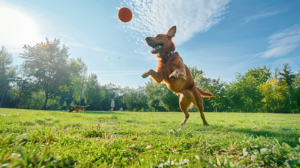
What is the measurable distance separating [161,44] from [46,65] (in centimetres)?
3171

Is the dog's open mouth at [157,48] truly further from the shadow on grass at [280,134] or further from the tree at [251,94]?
the tree at [251,94]

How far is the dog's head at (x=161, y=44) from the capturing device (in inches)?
151

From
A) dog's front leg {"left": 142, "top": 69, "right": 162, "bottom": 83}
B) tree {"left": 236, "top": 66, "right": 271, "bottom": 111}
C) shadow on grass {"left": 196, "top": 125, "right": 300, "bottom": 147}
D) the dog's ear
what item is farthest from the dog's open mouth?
tree {"left": 236, "top": 66, "right": 271, "bottom": 111}

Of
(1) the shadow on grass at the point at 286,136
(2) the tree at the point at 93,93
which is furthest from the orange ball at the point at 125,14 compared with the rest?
→ (2) the tree at the point at 93,93

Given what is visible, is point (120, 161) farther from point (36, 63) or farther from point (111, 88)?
point (111, 88)

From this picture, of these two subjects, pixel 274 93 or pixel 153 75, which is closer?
pixel 153 75

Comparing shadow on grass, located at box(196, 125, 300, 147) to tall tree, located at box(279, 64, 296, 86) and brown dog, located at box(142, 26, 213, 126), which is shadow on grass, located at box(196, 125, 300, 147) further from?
tall tree, located at box(279, 64, 296, 86)

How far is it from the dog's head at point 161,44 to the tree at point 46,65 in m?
30.2

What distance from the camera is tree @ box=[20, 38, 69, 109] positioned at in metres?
26.3

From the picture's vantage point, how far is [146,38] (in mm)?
3818

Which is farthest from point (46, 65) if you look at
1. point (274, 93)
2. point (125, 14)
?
point (274, 93)

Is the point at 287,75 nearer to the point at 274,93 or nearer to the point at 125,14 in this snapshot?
the point at 274,93

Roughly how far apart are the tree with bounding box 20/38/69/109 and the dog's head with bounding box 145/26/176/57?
99.2 ft

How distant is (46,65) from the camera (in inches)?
1060
